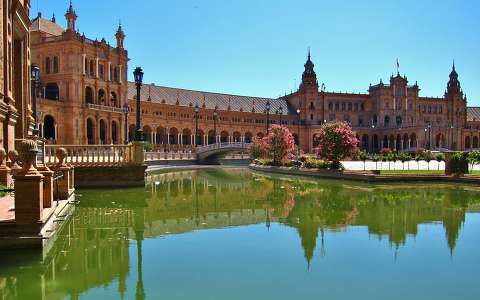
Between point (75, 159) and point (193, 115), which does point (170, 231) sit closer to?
point (75, 159)

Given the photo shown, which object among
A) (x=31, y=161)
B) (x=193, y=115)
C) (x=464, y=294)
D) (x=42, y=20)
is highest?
(x=42, y=20)

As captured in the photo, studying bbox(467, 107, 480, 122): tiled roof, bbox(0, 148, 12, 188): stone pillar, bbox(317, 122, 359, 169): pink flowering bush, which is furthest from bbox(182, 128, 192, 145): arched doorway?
bbox(467, 107, 480, 122): tiled roof

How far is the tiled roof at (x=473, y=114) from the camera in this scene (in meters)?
120

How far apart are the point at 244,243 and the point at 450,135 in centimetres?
10067

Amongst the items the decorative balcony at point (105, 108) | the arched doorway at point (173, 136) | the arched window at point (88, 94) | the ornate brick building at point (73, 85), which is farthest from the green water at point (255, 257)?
the arched doorway at point (173, 136)

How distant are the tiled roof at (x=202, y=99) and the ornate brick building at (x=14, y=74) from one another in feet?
188

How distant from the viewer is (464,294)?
23.0 feet

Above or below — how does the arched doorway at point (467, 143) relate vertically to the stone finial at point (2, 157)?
above

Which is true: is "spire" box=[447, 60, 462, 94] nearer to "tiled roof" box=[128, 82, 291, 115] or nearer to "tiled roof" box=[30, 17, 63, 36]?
"tiled roof" box=[128, 82, 291, 115]

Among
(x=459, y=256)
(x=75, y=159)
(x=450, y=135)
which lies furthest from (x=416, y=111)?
(x=459, y=256)

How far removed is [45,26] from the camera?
203 ft

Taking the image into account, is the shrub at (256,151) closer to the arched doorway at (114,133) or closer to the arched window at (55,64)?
the arched doorway at (114,133)

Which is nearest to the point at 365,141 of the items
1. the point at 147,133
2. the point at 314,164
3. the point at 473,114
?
the point at 473,114

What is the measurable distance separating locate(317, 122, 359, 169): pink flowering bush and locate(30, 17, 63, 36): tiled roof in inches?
1730
